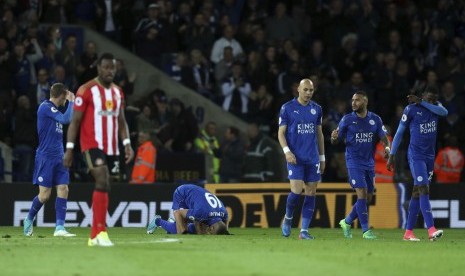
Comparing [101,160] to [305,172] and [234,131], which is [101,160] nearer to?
[305,172]

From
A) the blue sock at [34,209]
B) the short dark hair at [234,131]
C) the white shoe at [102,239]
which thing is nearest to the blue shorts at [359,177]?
the blue sock at [34,209]

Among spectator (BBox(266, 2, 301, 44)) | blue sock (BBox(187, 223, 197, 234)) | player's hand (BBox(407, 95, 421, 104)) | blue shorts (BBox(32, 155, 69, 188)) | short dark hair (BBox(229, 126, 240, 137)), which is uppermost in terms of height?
spectator (BBox(266, 2, 301, 44))

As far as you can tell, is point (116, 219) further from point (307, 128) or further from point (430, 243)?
point (430, 243)

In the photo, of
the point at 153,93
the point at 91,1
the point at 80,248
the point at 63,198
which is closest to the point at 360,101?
the point at 63,198

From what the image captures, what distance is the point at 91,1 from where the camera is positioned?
28859 millimetres

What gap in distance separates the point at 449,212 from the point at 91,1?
400 inches

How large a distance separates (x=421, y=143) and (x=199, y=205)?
3646mm

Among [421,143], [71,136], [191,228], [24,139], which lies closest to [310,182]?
[421,143]

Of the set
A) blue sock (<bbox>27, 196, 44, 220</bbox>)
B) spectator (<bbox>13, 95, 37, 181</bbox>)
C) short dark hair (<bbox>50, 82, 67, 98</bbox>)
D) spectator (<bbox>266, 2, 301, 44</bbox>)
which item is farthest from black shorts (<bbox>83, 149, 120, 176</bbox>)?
spectator (<bbox>266, 2, 301, 44</bbox>)

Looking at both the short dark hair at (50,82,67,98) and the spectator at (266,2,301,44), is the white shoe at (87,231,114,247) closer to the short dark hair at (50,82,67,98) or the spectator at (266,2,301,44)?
the short dark hair at (50,82,67,98)

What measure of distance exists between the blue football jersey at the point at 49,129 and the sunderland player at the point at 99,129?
136 inches

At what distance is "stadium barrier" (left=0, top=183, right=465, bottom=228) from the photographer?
938 inches

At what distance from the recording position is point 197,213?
19078 mm

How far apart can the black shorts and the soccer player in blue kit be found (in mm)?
5105
